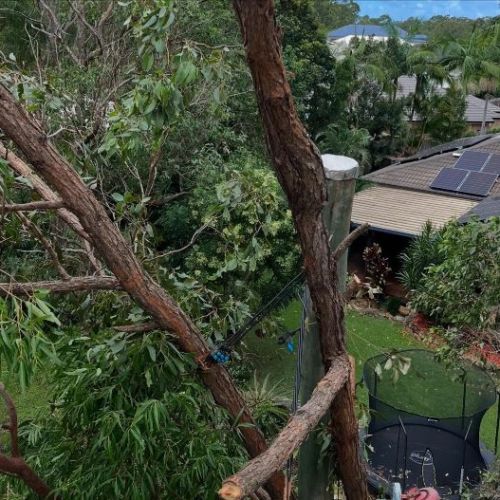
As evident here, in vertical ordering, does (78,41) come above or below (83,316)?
above

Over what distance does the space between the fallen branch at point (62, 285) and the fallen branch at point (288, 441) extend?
105 centimetres

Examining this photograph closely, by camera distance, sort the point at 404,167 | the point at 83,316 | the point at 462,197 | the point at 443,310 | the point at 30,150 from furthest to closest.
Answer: the point at 404,167 → the point at 462,197 → the point at 443,310 → the point at 83,316 → the point at 30,150

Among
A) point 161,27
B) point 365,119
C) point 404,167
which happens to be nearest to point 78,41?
point 161,27

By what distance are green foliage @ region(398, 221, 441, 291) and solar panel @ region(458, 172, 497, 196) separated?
2.56 m

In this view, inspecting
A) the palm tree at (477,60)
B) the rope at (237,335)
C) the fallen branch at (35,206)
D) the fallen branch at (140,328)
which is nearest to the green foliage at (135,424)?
the fallen branch at (140,328)

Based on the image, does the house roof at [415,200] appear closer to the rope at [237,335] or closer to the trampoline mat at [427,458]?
the trampoline mat at [427,458]

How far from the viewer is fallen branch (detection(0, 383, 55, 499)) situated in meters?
3.09

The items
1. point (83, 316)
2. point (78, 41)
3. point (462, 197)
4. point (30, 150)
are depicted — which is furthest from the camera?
point (462, 197)

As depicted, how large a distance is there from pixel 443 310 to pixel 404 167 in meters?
11.1

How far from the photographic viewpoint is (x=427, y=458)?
6.12 metres

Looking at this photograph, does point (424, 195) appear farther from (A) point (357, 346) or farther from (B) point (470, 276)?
(B) point (470, 276)

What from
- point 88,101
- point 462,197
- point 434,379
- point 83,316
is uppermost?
point 88,101

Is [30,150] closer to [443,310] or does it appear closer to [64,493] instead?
[64,493]

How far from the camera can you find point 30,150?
250cm
